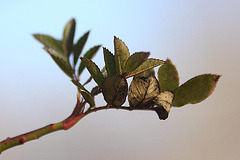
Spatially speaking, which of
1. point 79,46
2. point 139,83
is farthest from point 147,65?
point 79,46

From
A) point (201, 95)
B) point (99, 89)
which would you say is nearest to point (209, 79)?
point (201, 95)

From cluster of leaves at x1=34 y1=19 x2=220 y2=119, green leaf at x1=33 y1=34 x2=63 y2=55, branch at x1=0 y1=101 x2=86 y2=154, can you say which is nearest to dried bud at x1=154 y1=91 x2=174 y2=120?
cluster of leaves at x1=34 y1=19 x2=220 y2=119

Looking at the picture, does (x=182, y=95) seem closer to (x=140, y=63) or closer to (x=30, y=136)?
(x=140, y=63)

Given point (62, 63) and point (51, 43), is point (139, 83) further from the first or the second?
point (51, 43)

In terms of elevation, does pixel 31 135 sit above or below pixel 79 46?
below

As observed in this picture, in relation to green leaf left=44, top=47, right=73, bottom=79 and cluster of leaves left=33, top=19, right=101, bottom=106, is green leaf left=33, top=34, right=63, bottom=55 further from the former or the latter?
green leaf left=44, top=47, right=73, bottom=79

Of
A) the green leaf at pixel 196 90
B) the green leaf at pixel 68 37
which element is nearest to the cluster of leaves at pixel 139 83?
the green leaf at pixel 196 90

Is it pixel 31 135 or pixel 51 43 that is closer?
pixel 31 135

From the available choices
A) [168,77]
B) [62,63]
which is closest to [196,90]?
[168,77]
